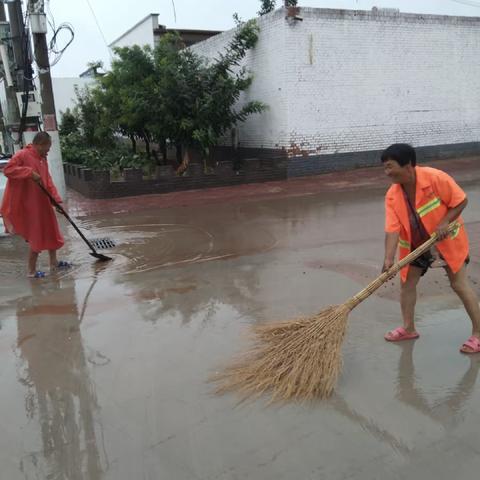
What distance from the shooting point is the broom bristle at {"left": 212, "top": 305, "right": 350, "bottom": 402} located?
3150 mm

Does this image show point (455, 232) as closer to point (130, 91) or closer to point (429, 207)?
point (429, 207)

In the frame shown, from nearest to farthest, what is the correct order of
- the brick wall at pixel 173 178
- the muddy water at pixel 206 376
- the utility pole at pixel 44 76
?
the muddy water at pixel 206 376, the utility pole at pixel 44 76, the brick wall at pixel 173 178

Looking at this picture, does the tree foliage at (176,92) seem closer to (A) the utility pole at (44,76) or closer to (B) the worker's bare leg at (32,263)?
(A) the utility pole at (44,76)

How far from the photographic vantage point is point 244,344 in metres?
3.90

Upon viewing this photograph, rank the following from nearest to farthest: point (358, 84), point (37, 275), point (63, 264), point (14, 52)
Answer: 1. point (37, 275)
2. point (63, 264)
3. point (14, 52)
4. point (358, 84)

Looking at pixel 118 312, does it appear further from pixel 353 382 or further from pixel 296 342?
pixel 353 382

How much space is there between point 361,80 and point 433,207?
11.0 metres

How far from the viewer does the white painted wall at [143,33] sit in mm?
20094

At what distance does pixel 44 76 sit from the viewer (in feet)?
34.9

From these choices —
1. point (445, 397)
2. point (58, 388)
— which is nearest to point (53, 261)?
point (58, 388)

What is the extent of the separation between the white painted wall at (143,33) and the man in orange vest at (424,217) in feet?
58.8

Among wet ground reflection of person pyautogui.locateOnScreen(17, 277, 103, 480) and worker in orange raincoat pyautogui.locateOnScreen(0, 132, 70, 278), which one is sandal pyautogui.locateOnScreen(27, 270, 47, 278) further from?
wet ground reflection of person pyautogui.locateOnScreen(17, 277, 103, 480)

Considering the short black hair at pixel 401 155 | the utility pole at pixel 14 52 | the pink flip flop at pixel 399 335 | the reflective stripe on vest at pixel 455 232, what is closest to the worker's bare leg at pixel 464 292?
the reflective stripe on vest at pixel 455 232

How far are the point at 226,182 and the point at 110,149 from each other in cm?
487
